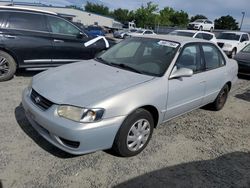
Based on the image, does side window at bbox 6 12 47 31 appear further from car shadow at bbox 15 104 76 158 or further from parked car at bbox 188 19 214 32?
parked car at bbox 188 19 214 32

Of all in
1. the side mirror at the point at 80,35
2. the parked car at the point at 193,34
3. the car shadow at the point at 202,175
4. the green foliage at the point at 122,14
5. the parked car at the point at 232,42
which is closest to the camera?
the car shadow at the point at 202,175

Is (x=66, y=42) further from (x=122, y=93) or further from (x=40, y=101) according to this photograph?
(x=122, y=93)

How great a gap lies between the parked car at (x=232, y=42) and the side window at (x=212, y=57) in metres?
10.1

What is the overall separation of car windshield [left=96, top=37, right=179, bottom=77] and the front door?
20cm

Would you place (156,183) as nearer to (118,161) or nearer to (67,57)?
(118,161)

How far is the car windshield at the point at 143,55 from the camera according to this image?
379cm

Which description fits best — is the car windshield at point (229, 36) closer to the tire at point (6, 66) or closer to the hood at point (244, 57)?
the hood at point (244, 57)

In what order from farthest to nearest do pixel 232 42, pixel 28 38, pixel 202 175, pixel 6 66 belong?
→ pixel 232 42
pixel 28 38
pixel 6 66
pixel 202 175

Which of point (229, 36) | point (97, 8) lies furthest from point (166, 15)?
point (229, 36)

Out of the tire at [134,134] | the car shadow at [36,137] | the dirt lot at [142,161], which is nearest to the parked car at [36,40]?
the dirt lot at [142,161]

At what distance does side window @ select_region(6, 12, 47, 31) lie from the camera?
6145mm

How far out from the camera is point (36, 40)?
6.38 meters

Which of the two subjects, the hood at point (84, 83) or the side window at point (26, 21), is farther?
the side window at point (26, 21)

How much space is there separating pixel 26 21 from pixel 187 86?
446cm
